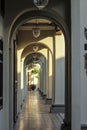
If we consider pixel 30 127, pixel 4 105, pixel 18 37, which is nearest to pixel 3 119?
pixel 4 105

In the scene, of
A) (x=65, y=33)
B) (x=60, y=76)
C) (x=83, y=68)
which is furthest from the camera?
(x=60, y=76)

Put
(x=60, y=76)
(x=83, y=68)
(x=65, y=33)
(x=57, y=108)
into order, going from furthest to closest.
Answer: (x=57, y=108), (x=60, y=76), (x=65, y=33), (x=83, y=68)

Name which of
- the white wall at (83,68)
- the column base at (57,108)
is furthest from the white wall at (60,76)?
the white wall at (83,68)

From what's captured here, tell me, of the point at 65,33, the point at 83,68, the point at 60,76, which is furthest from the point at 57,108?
the point at 83,68

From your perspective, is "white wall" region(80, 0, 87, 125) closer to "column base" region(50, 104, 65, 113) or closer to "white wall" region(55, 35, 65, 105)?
"white wall" region(55, 35, 65, 105)

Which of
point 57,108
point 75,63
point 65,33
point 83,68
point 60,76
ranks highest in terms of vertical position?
point 65,33

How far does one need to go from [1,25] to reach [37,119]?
27.7 feet

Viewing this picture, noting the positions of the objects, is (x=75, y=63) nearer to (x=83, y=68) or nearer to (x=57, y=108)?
(x=83, y=68)

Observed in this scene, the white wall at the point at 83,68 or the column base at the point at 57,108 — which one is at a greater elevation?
the white wall at the point at 83,68

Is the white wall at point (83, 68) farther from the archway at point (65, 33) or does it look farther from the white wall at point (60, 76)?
the white wall at point (60, 76)

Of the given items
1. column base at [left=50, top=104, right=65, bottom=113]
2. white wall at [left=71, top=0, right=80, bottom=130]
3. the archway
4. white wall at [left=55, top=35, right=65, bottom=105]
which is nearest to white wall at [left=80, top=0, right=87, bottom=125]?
white wall at [left=71, top=0, right=80, bottom=130]

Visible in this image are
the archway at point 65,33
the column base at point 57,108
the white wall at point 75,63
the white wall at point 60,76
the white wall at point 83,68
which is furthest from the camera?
A: the column base at point 57,108

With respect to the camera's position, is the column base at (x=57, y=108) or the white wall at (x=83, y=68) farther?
the column base at (x=57, y=108)

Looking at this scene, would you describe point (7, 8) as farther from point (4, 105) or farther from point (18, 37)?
point (18, 37)
